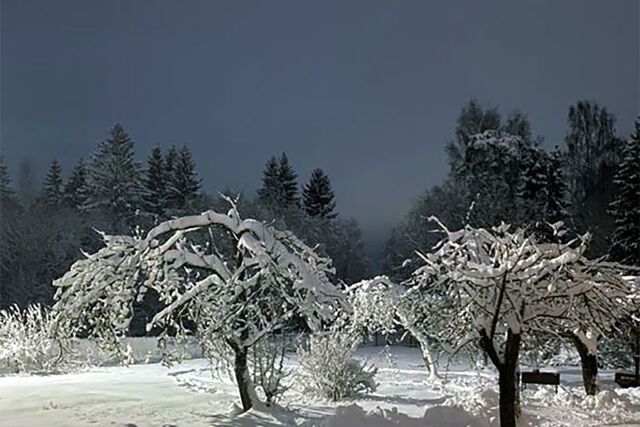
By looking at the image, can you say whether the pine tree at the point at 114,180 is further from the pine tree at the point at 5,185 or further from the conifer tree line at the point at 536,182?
the conifer tree line at the point at 536,182

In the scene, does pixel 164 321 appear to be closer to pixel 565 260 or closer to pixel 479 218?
pixel 565 260

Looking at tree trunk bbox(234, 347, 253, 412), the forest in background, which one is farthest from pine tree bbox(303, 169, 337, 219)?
tree trunk bbox(234, 347, 253, 412)

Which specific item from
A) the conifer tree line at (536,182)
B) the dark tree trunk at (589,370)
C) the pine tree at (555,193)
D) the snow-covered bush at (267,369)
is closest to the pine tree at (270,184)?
the conifer tree line at (536,182)

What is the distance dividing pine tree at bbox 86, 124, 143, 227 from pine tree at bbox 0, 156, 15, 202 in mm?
3968

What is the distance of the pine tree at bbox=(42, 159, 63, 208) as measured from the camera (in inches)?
1433

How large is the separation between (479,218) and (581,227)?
561cm

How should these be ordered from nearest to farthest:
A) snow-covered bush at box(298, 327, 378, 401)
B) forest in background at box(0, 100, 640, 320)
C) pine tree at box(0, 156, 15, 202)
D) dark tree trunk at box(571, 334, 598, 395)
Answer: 1. snow-covered bush at box(298, 327, 378, 401)
2. dark tree trunk at box(571, 334, 598, 395)
3. forest in background at box(0, 100, 640, 320)
4. pine tree at box(0, 156, 15, 202)

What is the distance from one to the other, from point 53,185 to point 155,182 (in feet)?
20.2

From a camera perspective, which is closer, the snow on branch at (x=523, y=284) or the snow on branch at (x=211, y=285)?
the snow on branch at (x=523, y=284)

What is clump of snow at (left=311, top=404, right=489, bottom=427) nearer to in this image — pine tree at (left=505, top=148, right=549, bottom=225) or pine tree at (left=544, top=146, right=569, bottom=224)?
pine tree at (left=544, top=146, right=569, bottom=224)

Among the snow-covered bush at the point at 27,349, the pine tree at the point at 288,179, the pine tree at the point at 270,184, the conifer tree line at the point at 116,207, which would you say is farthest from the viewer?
the pine tree at the point at 288,179

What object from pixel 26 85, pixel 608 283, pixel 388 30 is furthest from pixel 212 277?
pixel 26 85

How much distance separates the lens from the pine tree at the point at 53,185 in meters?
36.4

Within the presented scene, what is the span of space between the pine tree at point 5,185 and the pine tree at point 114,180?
3968mm
